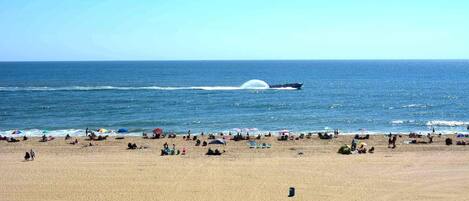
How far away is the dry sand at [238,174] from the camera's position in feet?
89.5

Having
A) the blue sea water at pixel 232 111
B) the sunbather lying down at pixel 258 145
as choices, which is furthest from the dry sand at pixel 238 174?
the blue sea water at pixel 232 111

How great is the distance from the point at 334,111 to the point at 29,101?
4760cm

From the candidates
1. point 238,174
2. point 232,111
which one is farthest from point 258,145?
point 232,111

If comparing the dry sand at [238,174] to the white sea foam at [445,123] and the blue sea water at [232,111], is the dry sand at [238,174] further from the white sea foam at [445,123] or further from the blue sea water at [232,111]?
the white sea foam at [445,123]

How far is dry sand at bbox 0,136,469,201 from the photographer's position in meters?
27.3

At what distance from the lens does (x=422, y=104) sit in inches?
3019

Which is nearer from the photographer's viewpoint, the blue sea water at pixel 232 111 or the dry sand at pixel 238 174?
the dry sand at pixel 238 174

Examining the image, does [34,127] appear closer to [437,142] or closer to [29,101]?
[29,101]

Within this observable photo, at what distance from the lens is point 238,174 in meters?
31.6

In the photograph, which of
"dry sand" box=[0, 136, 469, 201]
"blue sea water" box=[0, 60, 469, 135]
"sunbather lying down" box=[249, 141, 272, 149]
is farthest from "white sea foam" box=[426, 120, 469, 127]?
"sunbather lying down" box=[249, 141, 272, 149]

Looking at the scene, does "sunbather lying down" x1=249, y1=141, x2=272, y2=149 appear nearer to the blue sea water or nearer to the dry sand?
the dry sand

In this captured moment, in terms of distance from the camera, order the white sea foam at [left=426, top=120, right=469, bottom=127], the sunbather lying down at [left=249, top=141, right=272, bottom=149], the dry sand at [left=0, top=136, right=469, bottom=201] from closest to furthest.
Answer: the dry sand at [left=0, top=136, right=469, bottom=201]
the sunbather lying down at [left=249, top=141, right=272, bottom=149]
the white sea foam at [left=426, top=120, right=469, bottom=127]

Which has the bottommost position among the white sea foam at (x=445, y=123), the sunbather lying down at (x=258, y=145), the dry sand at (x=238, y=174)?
the dry sand at (x=238, y=174)

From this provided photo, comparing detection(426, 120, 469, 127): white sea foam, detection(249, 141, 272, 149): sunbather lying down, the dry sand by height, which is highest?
detection(426, 120, 469, 127): white sea foam
